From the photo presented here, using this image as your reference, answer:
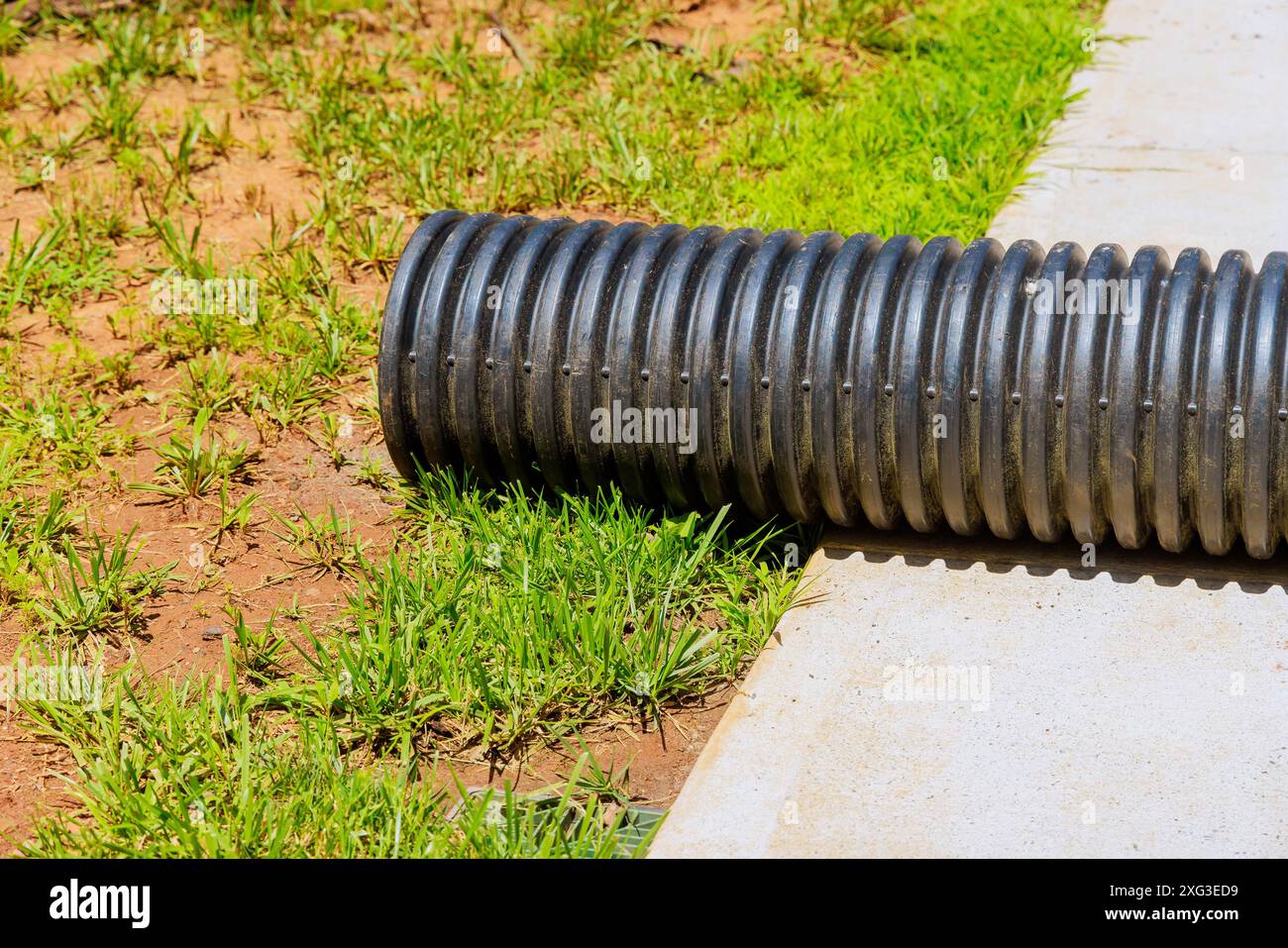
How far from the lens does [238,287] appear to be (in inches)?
211

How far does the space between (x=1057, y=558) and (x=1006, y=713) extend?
700mm

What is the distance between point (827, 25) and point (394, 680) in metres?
4.64

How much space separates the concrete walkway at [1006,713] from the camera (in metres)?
3.17

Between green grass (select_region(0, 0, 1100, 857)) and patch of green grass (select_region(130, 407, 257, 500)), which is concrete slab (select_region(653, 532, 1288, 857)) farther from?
patch of green grass (select_region(130, 407, 257, 500))

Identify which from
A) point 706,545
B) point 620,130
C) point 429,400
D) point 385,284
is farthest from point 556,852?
point 620,130

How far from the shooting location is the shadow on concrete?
391 cm

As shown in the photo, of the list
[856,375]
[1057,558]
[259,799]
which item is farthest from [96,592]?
[1057,558]

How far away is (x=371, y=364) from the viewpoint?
5.09 metres

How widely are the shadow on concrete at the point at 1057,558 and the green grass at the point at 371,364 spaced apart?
0.20 metres

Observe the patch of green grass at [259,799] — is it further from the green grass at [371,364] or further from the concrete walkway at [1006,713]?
the concrete walkway at [1006,713]

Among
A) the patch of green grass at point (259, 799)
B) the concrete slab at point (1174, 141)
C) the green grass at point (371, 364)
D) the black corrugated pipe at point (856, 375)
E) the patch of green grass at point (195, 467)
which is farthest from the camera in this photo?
the concrete slab at point (1174, 141)

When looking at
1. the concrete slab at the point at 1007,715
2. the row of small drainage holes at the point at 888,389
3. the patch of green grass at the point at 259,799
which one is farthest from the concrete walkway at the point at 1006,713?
the row of small drainage holes at the point at 888,389

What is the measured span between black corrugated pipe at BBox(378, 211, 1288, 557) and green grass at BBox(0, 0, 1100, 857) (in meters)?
0.21
